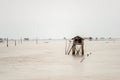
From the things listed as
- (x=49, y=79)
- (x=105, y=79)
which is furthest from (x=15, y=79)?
(x=105, y=79)

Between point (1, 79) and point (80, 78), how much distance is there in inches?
200

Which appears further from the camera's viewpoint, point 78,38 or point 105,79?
point 78,38

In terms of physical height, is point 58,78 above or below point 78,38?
below

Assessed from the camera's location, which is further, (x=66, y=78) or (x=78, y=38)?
(x=78, y=38)

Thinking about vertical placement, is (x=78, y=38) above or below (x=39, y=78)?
above

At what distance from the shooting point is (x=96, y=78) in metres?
15.3

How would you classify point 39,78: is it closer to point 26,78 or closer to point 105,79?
point 26,78

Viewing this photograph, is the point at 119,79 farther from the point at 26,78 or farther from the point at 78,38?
the point at 78,38

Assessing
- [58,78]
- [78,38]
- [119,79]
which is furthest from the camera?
[78,38]

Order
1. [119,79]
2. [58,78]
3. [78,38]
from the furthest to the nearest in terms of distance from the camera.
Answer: [78,38] < [58,78] < [119,79]

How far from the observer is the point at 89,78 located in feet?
50.9

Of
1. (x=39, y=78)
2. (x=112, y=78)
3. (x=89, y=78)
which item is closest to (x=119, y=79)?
(x=112, y=78)

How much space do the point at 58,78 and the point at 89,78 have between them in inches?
79.4

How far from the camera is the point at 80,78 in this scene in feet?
51.1
